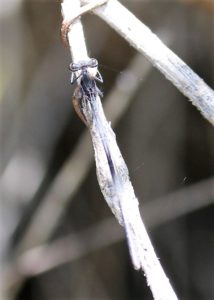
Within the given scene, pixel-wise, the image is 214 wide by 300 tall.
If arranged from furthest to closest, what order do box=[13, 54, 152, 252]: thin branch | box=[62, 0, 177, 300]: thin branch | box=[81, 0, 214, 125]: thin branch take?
box=[13, 54, 152, 252]: thin branch
box=[81, 0, 214, 125]: thin branch
box=[62, 0, 177, 300]: thin branch

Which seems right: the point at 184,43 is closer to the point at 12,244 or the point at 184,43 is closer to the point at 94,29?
the point at 94,29

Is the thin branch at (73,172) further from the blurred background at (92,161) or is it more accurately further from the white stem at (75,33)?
the white stem at (75,33)

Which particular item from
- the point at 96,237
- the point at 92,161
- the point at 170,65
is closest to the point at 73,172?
the point at 92,161

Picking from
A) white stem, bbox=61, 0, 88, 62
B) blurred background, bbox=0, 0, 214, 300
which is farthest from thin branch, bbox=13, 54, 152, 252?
white stem, bbox=61, 0, 88, 62

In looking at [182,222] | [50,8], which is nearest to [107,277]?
[182,222]

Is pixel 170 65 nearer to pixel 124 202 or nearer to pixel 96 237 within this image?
pixel 124 202

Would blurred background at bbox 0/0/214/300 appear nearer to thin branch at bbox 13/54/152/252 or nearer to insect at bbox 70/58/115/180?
thin branch at bbox 13/54/152/252
